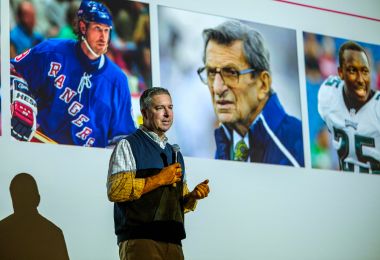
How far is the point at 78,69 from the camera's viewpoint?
13.9 feet

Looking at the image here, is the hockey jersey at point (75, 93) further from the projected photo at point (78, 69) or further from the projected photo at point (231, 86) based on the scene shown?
the projected photo at point (231, 86)

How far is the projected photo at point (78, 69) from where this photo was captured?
13.3 feet

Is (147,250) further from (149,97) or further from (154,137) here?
(149,97)

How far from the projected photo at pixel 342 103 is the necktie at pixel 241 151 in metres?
0.47

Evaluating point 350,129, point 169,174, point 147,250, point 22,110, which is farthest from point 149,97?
point 350,129

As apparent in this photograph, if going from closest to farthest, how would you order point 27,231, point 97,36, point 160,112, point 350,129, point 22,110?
point 160,112 < point 27,231 < point 22,110 < point 97,36 < point 350,129

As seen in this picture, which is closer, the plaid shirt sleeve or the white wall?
the plaid shirt sleeve

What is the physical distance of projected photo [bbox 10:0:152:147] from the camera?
160 inches

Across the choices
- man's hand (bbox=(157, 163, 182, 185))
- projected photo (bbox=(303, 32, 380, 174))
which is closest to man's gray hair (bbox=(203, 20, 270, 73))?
projected photo (bbox=(303, 32, 380, 174))

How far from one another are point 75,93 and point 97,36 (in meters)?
0.33

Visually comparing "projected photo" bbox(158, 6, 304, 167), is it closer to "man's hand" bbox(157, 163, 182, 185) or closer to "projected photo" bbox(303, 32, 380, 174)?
"projected photo" bbox(303, 32, 380, 174)

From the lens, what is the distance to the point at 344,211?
4.92 metres

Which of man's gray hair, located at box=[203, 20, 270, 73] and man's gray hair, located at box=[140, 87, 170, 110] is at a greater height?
man's gray hair, located at box=[203, 20, 270, 73]

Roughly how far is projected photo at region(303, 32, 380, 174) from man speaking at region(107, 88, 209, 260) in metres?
1.76
